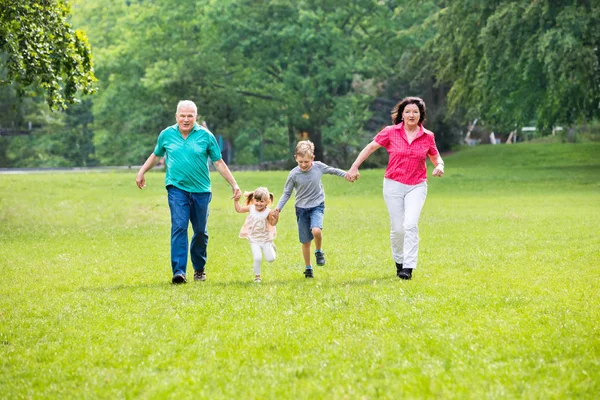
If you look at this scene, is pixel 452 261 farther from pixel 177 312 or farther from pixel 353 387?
pixel 353 387

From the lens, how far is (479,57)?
3850 cm

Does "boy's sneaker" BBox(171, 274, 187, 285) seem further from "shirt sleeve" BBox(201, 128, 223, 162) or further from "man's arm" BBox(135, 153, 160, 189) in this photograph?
"shirt sleeve" BBox(201, 128, 223, 162)

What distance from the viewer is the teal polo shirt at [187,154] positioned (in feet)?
36.1

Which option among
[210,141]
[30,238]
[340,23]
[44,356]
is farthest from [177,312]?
[340,23]

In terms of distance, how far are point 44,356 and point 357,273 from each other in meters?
5.51

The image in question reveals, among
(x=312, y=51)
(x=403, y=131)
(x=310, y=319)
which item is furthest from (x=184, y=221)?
(x=312, y=51)

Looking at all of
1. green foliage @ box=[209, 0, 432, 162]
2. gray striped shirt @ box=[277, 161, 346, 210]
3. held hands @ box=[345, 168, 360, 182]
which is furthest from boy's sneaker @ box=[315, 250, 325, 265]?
green foliage @ box=[209, 0, 432, 162]

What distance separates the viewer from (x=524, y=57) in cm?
3478

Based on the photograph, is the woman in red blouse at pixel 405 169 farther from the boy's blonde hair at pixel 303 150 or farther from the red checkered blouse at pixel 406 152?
the boy's blonde hair at pixel 303 150

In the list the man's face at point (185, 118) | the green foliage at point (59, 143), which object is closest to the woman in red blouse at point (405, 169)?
the man's face at point (185, 118)

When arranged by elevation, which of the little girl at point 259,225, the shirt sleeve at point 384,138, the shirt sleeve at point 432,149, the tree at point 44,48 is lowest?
the little girl at point 259,225

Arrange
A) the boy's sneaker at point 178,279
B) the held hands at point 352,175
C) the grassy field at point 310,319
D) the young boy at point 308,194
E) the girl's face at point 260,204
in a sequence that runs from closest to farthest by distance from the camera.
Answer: the grassy field at point 310,319 < the boy's sneaker at point 178,279 < the girl's face at point 260,204 < the held hands at point 352,175 < the young boy at point 308,194

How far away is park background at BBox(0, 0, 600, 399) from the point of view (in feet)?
21.2

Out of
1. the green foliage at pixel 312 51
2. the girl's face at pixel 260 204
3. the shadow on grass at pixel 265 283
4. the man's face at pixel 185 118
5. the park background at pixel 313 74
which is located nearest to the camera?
the shadow on grass at pixel 265 283
